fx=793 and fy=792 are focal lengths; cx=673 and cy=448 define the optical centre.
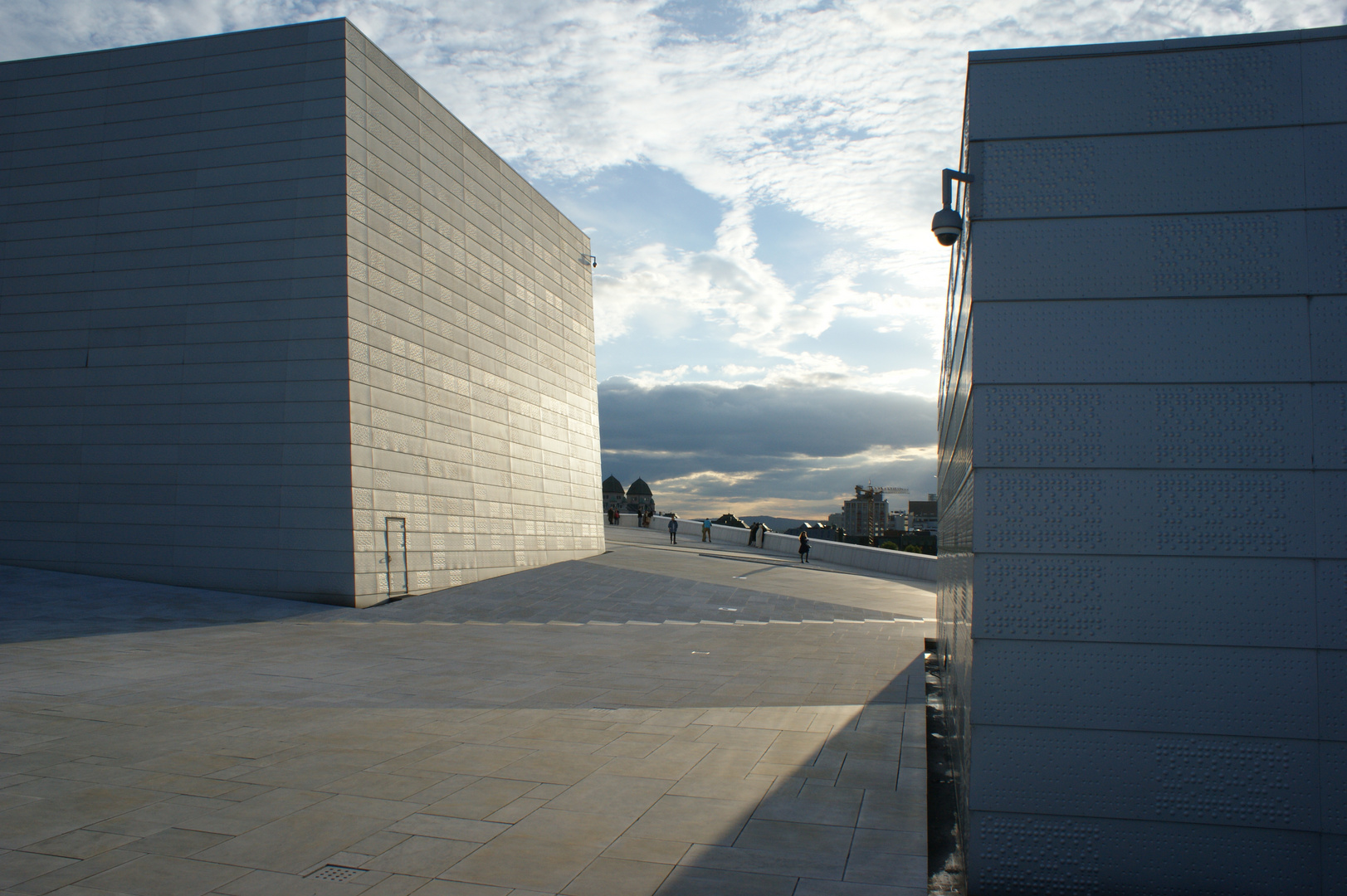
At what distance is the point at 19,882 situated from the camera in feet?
15.5

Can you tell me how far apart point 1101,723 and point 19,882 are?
6.66 meters

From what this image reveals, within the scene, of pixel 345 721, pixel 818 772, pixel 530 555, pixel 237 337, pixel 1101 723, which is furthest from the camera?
pixel 530 555

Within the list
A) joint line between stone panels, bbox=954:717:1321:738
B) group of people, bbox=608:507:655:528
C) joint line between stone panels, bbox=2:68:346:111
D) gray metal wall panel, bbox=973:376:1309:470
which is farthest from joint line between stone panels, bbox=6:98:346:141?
group of people, bbox=608:507:655:528

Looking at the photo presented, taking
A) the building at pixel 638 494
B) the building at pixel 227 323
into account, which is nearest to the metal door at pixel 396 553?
the building at pixel 227 323

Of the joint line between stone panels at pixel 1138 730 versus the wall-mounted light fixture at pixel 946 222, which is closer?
the joint line between stone panels at pixel 1138 730

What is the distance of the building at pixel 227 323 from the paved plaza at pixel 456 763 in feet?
16.2

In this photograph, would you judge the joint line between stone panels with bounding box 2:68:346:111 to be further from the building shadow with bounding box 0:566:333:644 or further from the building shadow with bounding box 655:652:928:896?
the building shadow with bounding box 655:652:928:896

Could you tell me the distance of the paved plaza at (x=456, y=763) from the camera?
4992 millimetres

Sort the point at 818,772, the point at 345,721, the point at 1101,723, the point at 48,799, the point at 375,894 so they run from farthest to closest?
1. the point at 345,721
2. the point at 818,772
3. the point at 48,799
4. the point at 1101,723
5. the point at 375,894

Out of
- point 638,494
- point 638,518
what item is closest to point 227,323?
point 638,518

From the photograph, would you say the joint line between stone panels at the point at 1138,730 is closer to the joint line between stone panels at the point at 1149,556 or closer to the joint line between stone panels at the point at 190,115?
the joint line between stone panels at the point at 1149,556

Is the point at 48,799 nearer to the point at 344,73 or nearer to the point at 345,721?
the point at 345,721

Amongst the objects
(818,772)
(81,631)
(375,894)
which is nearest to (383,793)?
(375,894)

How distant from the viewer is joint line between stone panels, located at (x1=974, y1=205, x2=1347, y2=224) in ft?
16.7
